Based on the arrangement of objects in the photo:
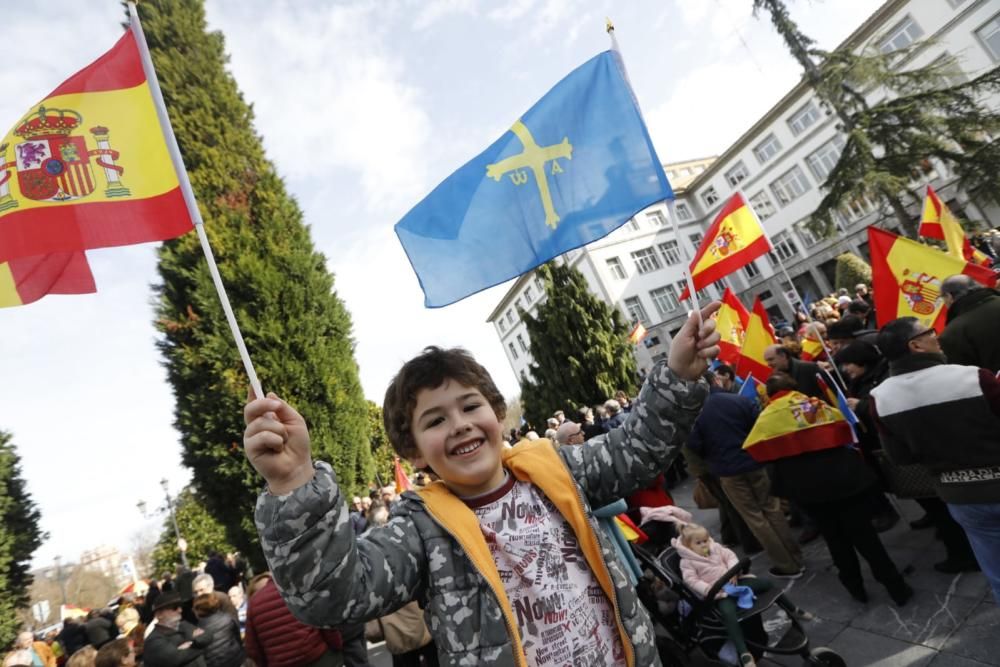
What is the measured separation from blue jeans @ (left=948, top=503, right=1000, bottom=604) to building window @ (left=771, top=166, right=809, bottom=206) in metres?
37.0

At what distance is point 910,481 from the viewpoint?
396cm

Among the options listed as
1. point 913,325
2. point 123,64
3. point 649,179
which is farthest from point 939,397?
point 123,64

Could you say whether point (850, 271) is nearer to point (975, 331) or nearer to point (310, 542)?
point (975, 331)

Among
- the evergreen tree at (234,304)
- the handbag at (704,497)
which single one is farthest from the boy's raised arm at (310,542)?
the evergreen tree at (234,304)

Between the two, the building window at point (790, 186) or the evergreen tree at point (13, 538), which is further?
the building window at point (790, 186)

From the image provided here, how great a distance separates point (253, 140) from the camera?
40.2 feet

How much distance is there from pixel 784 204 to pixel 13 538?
41.7 meters

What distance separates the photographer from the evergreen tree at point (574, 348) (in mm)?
15625

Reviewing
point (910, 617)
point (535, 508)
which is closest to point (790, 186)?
point (910, 617)

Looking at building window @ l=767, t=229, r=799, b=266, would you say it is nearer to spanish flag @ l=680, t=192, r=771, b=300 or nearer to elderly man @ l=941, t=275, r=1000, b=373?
spanish flag @ l=680, t=192, r=771, b=300

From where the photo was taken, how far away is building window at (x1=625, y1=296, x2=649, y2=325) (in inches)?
1481

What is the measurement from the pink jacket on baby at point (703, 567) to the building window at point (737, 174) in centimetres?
3895

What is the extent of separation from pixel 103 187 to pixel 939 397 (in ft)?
15.6

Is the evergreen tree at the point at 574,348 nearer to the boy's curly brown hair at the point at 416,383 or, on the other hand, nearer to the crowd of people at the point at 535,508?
the crowd of people at the point at 535,508
